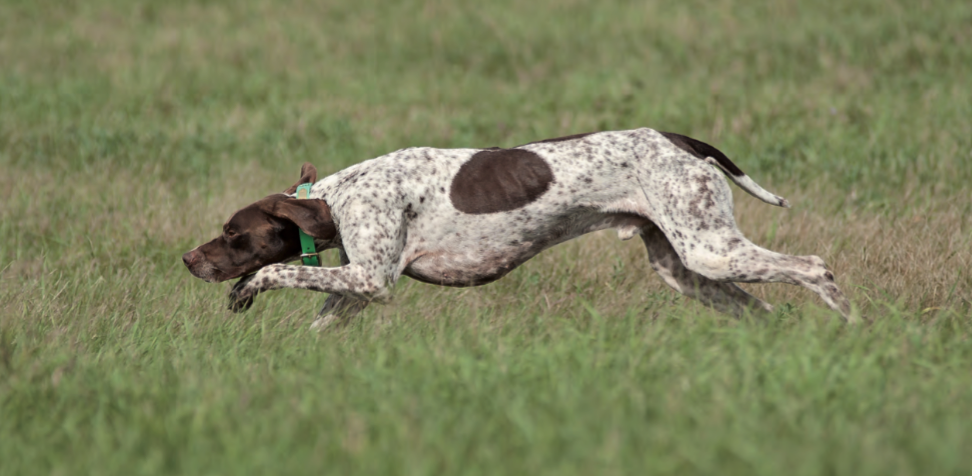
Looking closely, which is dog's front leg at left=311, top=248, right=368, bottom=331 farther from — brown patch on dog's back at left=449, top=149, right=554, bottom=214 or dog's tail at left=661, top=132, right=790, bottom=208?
dog's tail at left=661, top=132, right=790, bottom=208

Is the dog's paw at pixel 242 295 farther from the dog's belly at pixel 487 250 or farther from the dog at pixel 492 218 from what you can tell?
the dog's belly at pixel 487 250

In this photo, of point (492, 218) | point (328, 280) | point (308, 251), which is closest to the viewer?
point (328, 280)

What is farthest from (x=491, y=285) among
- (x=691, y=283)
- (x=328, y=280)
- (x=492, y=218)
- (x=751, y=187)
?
(x=751, y=187)

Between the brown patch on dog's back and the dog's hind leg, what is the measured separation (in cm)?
66

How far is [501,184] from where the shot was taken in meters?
4.54

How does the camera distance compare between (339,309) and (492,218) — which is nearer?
(492,218)

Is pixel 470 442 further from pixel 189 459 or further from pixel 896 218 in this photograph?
pixel 896 218

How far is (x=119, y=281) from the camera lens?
539cm

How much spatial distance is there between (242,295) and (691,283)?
2188 millimetres

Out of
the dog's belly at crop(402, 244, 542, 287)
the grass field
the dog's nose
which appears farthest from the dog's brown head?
the dog's belly at crop(402, 244, 542, 287)

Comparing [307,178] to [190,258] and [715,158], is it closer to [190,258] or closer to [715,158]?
[190,258]

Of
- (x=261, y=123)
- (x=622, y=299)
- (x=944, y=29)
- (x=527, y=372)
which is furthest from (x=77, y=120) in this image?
(x=944, y=29)

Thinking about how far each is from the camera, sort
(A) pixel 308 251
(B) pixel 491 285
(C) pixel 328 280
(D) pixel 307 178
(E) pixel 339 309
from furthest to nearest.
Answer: (B) pixel 491 285, (D) pixel 307 178, (E) pixel 339 309, (A) pixel 308 251, (C) pixel 328 280

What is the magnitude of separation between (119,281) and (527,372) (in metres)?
2.86
